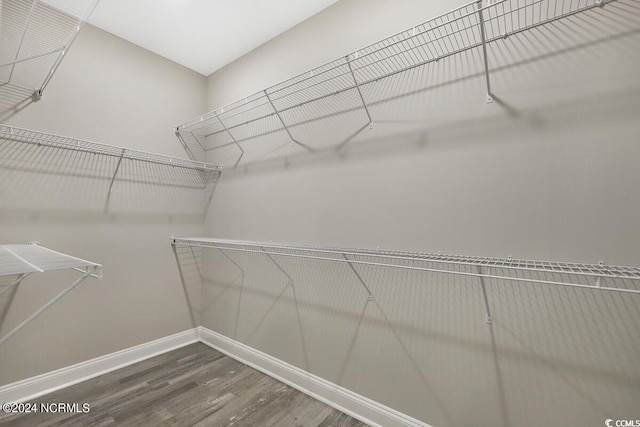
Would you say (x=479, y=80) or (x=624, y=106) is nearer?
(x=624, y=106)

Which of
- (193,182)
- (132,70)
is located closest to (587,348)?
(193,182)

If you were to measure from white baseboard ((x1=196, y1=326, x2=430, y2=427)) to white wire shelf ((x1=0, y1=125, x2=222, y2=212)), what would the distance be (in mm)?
1353

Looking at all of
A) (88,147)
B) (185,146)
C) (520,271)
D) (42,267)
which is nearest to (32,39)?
(88,147)

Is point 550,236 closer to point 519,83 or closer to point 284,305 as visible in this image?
point 519,83

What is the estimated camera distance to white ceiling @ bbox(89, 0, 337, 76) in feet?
6.15

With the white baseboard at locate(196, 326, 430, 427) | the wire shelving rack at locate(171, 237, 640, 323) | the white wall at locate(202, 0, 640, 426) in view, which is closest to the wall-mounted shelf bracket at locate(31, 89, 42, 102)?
the white wall at locate(202, 0, 640, 426)

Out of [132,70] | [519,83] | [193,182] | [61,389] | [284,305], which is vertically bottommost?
[61,389]

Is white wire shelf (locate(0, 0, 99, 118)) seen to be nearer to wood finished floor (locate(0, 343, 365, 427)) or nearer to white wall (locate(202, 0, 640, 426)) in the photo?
white wall (locate(202, 0, 640, 426))

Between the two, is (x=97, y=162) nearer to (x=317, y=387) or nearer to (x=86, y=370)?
(x=86, y=370)

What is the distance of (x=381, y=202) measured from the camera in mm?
1589

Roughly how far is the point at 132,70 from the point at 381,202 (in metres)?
2.28

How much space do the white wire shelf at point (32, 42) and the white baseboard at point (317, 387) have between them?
7.36ft

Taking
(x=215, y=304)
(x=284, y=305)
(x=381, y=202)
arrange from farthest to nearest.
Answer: (x=215, y=304) < (x=284, y=305) < (x=381, y=202)

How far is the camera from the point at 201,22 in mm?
2043
